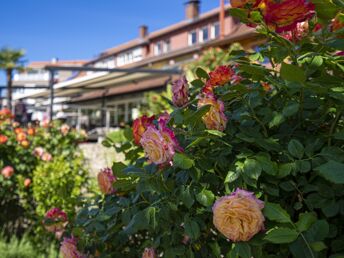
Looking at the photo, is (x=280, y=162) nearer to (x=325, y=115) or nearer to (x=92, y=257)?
(x=325, y=115)

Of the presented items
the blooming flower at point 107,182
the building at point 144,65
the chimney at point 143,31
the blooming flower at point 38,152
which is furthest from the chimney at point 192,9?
the blooming flower at point 107,182

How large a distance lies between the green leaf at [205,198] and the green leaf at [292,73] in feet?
1.21

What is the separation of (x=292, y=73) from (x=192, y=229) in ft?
1.61

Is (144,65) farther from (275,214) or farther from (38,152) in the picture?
(275,214)

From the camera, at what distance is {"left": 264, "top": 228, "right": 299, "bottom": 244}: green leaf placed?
3.75 feet

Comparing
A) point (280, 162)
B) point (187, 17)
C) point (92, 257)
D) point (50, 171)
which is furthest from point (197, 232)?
point (187, 17)

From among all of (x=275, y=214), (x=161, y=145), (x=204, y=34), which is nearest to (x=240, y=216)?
(x=275, y=214)

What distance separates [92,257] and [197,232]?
2.72 ft

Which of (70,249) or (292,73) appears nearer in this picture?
(292,73)

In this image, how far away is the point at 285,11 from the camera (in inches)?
53.9

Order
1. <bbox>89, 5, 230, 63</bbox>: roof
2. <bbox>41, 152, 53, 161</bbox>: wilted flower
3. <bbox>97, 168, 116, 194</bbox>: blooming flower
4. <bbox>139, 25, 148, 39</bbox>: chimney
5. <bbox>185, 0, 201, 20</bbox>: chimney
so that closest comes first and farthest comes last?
<bbox>97, 168, 116, 194</bbox>: blooming flower
<bbox>41, 152, 53, 161</bbox>: wilted flower
<bbox>89, 5, 230, 63</bbox>: roof
<bbox>185, 0, 201, 20</bbox>: chimney
<bbox>139, 25, 148, 39</bbox>: chimney

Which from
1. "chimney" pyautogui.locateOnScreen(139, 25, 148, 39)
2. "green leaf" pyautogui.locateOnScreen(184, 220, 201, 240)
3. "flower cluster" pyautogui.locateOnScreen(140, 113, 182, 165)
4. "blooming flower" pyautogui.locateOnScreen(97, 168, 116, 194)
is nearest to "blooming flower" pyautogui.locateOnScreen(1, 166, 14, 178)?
"blooming flower" pyautogui.locateOnScreen(97, 168, 116, 194)

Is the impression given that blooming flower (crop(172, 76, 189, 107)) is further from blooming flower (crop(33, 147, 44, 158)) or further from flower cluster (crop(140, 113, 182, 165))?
blooming flower (crop(33, 147, 44, 158))

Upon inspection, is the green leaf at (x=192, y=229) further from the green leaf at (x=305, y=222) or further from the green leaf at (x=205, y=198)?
the green leaf at (x=305, y=222)
